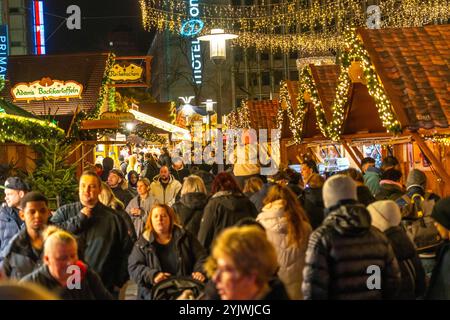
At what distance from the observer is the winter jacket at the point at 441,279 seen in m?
6.28

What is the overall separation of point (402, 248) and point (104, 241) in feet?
9.84

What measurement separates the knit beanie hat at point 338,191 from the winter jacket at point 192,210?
4355 millimetres

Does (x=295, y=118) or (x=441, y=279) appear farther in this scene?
(x=295, y=118)

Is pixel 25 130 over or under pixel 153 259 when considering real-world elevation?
over

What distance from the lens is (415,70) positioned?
42.3 feet

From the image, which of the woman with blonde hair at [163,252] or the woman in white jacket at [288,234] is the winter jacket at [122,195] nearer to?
the woman with blonde hair at [163,252]

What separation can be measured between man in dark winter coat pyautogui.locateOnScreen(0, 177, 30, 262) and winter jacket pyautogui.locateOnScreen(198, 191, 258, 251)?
204cm

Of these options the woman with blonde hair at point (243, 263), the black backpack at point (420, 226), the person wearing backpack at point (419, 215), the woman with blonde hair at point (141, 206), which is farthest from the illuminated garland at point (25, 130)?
the woman with blonde hair at point (243, 263)

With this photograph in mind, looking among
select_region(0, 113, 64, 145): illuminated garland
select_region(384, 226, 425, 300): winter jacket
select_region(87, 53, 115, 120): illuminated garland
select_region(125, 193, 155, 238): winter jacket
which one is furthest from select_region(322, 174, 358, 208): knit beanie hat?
select_region(87, 53, 115, 120): illuminated garland

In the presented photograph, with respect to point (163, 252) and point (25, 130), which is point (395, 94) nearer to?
point (163, 252)

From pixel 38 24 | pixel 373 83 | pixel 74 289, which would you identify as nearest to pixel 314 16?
pixel 373 83

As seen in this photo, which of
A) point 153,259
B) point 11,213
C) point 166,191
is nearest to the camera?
point 153,259

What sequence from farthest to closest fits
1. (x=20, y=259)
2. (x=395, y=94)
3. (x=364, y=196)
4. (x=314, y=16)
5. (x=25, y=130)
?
(x=314, y=16) < (x=25, y=130) < (x=395, y=94) < (x=364, y=196) < (x=20, y=259)
